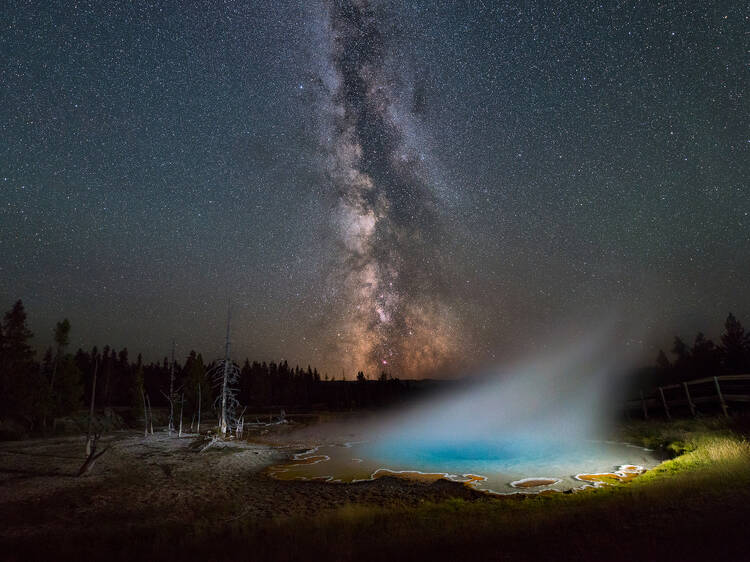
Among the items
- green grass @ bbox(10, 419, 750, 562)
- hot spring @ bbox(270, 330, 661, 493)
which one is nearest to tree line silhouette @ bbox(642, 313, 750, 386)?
hot spring @ bbox(270, 330, 661, 493)

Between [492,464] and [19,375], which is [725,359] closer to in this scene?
[492,464]

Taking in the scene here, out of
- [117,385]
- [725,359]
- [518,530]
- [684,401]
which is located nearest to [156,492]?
[518,530]

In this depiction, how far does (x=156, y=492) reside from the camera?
17.5 metres

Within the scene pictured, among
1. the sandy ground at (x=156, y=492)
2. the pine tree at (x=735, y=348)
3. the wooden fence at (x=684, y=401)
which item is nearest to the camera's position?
the sandy ground at (x=156, y=492)

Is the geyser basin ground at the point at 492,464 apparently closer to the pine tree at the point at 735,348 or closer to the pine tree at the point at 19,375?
the pine tree at the point at 19,375

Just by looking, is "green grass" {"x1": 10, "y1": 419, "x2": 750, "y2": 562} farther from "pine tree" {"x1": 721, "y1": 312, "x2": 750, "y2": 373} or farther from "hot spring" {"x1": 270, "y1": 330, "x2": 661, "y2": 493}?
"pine tree" {"x1": 721, "y1": 312, "x2": 750, "y2": 373}

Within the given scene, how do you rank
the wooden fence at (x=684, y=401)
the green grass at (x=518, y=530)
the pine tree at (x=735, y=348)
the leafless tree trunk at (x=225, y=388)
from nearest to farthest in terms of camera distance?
the green grass at (x=518, y=530) < the wooden fence at (x=684, y=401) < the leafless tree trunk at (x=225, y=388) < the pine tree at (x=735, y=348)

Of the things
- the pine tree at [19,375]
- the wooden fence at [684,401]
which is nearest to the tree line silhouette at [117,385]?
the pine tree at [19,375]

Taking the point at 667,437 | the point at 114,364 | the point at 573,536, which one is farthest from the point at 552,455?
the point at 114,364

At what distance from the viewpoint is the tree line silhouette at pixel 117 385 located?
3991 cm

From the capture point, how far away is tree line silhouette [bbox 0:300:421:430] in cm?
3991

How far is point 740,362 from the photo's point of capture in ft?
190

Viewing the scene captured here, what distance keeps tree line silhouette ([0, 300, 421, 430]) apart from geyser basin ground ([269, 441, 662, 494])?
44.4 ft

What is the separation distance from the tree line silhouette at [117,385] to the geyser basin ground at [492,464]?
13.5 metres
